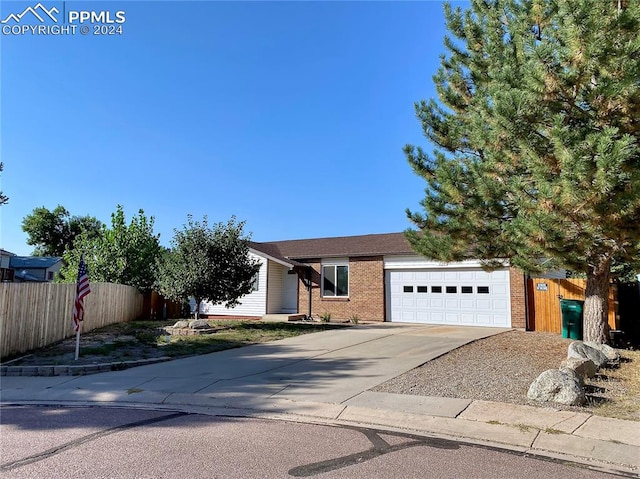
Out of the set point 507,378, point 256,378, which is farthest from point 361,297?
point 507,378

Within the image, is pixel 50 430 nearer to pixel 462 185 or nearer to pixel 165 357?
pixel 165 357

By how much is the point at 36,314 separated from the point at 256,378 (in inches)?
269

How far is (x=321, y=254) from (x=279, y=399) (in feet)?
48.0

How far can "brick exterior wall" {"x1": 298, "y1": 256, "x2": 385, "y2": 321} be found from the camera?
793 inches

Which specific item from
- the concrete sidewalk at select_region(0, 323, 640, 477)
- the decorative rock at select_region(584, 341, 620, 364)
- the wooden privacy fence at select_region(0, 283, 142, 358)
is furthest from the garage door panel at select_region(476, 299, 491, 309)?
the wooden privacy fence at select_region(0, 283, 142, 358)

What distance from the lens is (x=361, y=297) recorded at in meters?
20.5

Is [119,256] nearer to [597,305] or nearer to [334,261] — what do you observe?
[334,261]

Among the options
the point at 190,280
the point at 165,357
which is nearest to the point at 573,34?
the point at 165,357

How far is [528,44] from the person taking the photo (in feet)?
26.4

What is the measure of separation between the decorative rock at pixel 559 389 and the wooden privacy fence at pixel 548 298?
9.48 m

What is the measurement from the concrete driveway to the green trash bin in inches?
134

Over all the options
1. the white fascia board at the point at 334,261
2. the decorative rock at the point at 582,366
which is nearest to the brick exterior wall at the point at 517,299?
the white fascia board at the point at 334,261

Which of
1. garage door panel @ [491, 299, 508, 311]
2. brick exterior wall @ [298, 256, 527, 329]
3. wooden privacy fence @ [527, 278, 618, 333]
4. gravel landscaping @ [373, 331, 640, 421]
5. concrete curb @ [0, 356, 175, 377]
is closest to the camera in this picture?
gravel landscaping @ [373, 331, 640, 421]

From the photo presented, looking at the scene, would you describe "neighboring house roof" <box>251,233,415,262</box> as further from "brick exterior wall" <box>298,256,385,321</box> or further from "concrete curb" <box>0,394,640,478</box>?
"concrete curb" <box>0,394,640,478</box>
